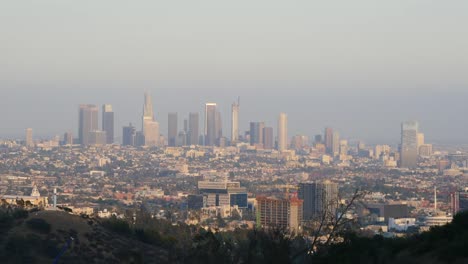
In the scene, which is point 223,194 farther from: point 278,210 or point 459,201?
point 278,210

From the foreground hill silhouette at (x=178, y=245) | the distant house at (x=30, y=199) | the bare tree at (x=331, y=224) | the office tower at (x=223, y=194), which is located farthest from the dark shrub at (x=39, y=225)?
the office tower at (x=223, y=194)

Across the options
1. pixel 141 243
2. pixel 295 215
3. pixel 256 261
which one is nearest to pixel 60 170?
pixel 295 215

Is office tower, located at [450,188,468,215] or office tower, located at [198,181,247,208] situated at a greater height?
office tower, located at [450,188,468,215]

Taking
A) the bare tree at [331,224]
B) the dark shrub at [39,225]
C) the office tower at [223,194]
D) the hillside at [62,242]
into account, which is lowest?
the office tower at [223,194]

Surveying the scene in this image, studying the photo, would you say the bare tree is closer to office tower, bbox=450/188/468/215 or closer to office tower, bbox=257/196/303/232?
office tower, bbox=257/196/303/232

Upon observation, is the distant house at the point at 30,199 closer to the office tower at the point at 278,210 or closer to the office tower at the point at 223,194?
the office tower at the point at 278,210

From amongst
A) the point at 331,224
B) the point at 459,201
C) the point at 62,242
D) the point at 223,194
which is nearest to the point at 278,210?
the point at 459,201

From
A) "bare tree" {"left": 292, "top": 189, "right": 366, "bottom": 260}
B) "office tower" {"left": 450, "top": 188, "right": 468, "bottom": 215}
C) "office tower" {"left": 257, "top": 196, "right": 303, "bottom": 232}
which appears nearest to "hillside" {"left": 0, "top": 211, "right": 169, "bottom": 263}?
"bare tree" {"left": 292, "top": 189, "right": 366, "bottom": 260}
